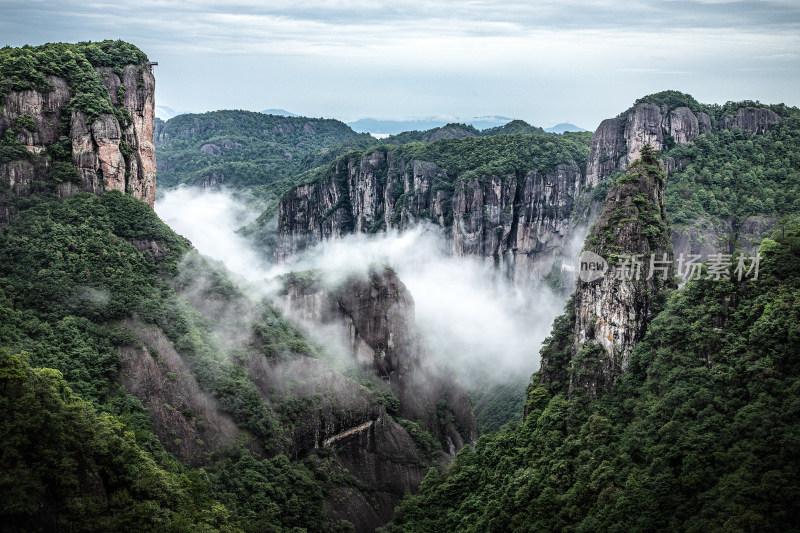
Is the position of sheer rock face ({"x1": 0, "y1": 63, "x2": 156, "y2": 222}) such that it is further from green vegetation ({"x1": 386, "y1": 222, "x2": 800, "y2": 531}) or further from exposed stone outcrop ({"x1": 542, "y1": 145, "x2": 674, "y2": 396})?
exposed stone outcrop ({"x1": 542, "y1": 145, "x2": 674, "y2": 396})

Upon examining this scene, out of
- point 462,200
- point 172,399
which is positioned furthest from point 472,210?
point 172,399

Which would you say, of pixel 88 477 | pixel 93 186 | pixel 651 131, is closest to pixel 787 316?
pixel 88 477

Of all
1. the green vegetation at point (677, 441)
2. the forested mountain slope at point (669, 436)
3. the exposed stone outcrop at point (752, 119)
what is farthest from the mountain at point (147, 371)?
the exposed stone outcrop at point (752, 119)

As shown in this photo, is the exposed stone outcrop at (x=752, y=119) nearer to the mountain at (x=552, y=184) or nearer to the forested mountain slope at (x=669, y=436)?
the mountain at (x=552, y=184)

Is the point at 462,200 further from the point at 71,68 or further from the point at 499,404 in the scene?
the point at 71,68

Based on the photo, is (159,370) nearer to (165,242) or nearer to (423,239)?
(165,242)

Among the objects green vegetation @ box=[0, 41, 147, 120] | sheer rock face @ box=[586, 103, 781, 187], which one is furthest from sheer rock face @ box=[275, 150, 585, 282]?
green vegetation @ box=[0, 41, 147, 120]

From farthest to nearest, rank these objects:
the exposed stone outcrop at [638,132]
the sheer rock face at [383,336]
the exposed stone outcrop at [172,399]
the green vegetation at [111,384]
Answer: the exposed stone outcrop at [638,132]
the sheer rock face at [383,336]
the exposed stone outcrop at [172,399]
the green vegetation at [111,384]
